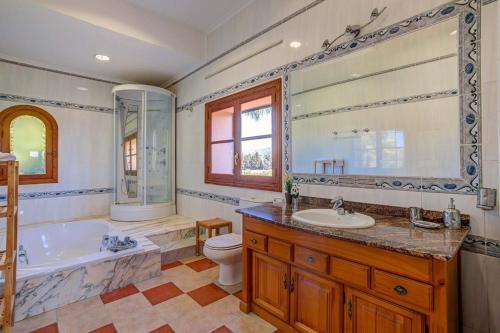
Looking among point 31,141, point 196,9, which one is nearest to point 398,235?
point 196,9

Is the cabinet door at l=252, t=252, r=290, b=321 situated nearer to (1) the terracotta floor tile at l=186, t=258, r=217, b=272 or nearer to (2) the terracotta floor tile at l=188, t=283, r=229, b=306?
(2) the terracotta floor tile at l=188, t=283, r=229, b=306

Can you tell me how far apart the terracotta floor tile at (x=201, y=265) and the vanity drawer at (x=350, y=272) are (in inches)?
67.9

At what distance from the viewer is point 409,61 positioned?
5.22 ft

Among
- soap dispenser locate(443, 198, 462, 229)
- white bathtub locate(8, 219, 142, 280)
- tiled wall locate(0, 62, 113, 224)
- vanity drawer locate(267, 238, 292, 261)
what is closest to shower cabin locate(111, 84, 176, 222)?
tiled wall locate(0, 62, 113, 224)

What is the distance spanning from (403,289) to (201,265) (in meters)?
2.14

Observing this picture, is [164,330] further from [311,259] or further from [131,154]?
[131,154]

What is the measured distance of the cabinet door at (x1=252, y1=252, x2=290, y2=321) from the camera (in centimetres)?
163

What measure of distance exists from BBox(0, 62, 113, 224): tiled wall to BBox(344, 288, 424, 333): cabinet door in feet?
12.6

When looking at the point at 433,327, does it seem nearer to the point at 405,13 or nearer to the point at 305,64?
the point at 405,13

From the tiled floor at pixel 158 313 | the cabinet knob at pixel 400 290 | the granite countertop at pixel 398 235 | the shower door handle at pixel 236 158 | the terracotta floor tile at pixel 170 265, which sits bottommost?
the tiled floor at pixel 158 313

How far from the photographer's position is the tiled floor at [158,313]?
5.69ft

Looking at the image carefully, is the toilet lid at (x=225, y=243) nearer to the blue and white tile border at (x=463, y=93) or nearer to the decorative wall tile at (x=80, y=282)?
the decorative wall tile at (x=80, y=282)

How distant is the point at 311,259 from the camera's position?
144 centimetres

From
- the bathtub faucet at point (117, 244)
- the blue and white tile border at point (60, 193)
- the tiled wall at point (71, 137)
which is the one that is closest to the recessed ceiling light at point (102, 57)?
the tiled wall at point (71, 137)
